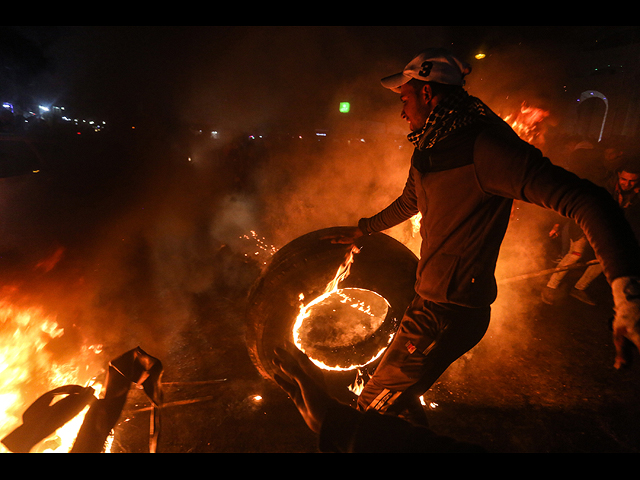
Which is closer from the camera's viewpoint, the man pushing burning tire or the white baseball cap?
the man pushing burning tire

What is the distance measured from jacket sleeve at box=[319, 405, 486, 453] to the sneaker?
5.29m

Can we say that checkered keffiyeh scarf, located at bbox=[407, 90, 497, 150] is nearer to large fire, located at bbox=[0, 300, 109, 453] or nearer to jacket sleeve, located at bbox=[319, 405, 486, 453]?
jacket sleeve, located at bbox=[319, 405, 486, 453]

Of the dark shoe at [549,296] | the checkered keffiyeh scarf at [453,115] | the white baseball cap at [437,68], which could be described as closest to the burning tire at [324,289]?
the checkered keffiyeh scarf at [453,115]

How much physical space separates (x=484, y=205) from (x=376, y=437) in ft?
4.26

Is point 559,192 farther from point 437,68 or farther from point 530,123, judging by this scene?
point 530,123

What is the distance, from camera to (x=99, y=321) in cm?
396

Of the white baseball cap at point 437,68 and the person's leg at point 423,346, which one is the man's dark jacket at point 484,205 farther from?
the white baseball cap at point 437,68

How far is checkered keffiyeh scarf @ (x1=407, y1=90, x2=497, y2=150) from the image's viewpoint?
1.60m

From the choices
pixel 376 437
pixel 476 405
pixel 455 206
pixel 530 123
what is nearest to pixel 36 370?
pixel 376 437

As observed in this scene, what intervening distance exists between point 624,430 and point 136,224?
31.2 ft

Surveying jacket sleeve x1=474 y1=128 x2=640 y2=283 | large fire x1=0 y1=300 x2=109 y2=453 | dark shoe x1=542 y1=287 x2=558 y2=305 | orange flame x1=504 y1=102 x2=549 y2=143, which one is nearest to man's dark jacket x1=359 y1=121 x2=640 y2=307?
jacket sleeve x1=474 y1=128 x2=640 y2=283

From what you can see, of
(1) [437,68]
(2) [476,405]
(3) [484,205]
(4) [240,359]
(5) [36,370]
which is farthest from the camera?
(4) [240,359]

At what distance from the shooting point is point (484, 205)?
1593 millimetres

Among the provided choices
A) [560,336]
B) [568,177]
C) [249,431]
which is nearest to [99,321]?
[249,431]
